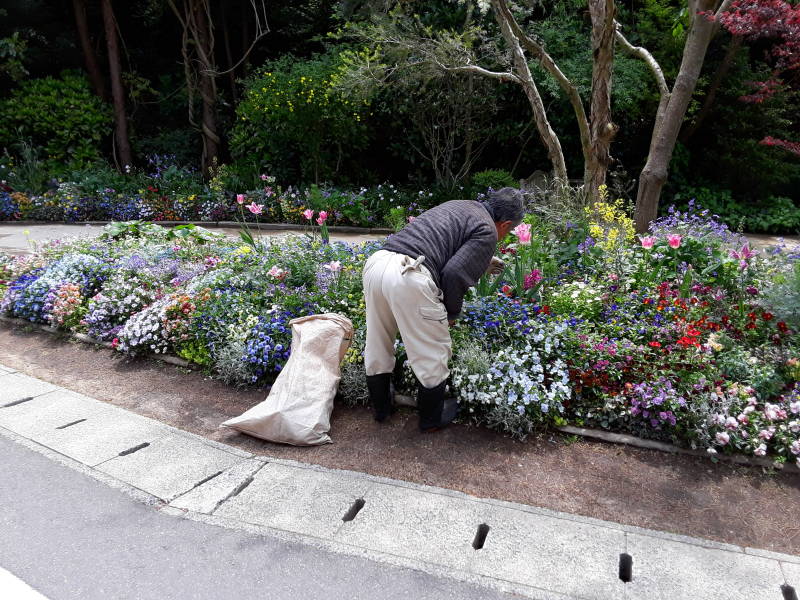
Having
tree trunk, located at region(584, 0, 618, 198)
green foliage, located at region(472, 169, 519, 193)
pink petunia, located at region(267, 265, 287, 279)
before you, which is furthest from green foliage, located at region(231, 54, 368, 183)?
pink petunia, located at region(267, 265, 287, 279)

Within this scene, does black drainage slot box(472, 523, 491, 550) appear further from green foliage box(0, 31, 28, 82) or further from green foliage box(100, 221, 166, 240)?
green foliage box(0, 31, 28, 82)

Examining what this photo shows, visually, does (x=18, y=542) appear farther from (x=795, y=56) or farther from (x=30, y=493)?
(x=795, y=56)

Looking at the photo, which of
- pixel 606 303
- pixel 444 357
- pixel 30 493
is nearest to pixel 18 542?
pixel 30 493

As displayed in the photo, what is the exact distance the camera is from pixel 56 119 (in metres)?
11.5

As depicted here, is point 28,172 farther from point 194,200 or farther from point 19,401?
point 19,401

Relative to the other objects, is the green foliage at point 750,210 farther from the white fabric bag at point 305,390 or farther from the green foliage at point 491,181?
the white fabric bag at point 305,390

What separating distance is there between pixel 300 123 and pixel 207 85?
3.41m

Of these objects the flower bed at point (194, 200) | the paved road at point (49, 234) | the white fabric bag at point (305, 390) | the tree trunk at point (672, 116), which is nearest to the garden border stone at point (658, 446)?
the white fabric bag at point (305, 390)

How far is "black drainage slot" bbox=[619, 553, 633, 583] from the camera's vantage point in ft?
7.27

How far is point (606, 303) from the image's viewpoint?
393 cm

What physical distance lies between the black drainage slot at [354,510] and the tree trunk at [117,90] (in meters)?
11.2

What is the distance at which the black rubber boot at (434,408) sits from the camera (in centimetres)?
315

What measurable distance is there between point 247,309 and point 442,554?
2.61 m

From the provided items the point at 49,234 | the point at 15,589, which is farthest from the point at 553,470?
the point at 49,234
